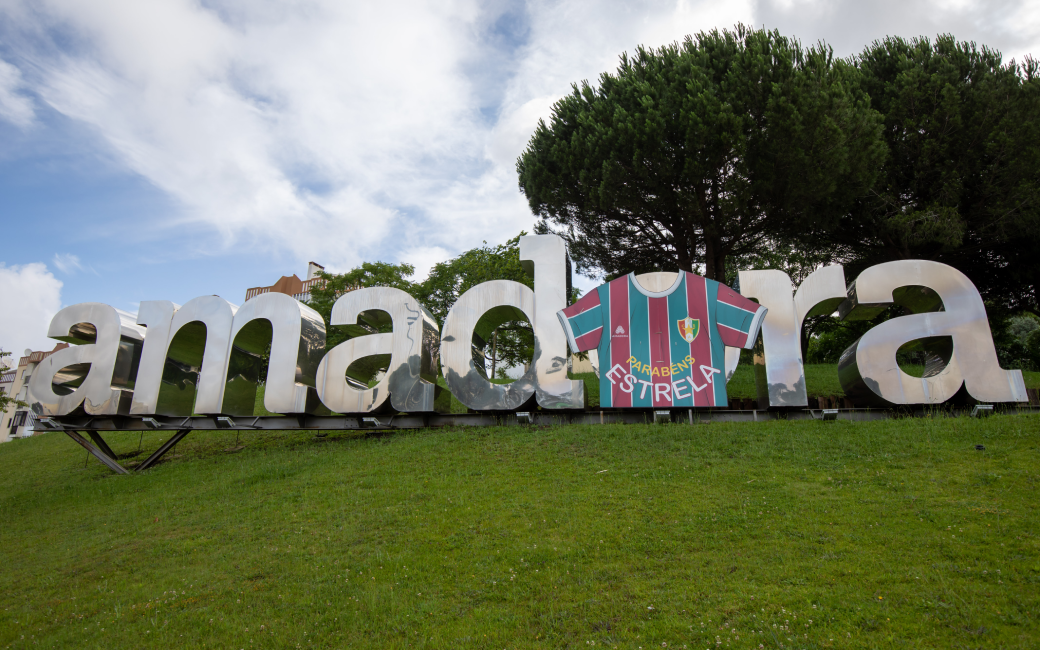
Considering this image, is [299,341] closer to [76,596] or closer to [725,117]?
[76,596]

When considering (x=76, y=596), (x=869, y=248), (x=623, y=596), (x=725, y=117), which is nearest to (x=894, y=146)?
(x=869, y=248)

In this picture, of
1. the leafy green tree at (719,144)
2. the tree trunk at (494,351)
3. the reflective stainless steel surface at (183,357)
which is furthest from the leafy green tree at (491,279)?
the reflective stainless steel surface at (183,357)

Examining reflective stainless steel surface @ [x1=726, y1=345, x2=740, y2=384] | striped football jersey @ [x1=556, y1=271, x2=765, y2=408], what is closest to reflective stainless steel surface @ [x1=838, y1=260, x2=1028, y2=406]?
striped football jersey @ [x1=556, y1=271, x2=765, y2=408]

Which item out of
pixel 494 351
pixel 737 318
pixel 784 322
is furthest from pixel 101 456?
pixel 784 322

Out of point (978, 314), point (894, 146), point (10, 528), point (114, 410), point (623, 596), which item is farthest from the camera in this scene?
point (894, 146)

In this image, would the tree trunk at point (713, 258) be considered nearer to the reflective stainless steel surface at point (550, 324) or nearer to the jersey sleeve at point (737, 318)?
the jersey sleeve at point (737, 318)

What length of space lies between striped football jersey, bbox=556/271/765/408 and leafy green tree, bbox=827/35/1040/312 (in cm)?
804

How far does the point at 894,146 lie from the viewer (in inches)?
754

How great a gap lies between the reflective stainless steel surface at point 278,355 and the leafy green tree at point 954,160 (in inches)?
680

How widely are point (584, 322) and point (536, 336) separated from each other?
1221 millimetres

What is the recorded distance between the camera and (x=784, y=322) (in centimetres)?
1404

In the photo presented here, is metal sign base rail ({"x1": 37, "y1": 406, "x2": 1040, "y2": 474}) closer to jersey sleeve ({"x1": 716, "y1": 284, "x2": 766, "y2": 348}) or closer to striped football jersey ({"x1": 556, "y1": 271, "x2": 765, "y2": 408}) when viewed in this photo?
striped football jersey ({"x1": 556, "y1": 271, "x2": 765, "y2": 408})

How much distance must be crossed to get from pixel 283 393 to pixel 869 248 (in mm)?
19301

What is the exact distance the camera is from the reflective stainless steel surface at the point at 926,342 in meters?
13.3
